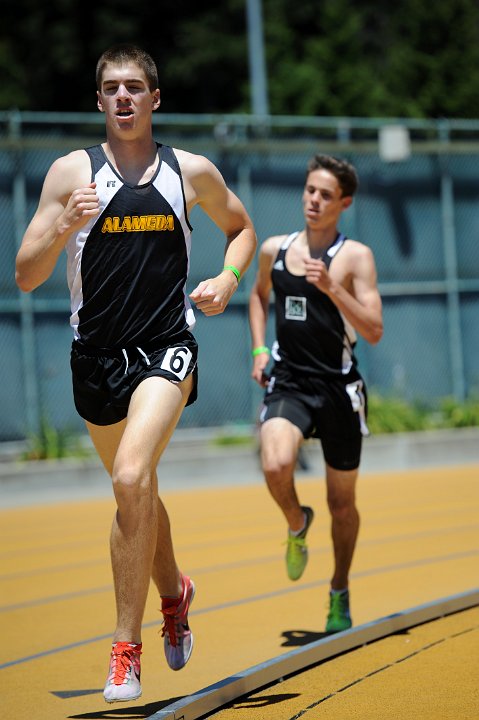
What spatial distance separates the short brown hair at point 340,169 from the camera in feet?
24.1

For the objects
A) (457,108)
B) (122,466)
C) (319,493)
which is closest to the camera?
(122,466)

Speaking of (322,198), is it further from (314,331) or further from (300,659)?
(300,659)

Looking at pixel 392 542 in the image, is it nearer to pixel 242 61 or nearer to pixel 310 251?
pixel 310 251

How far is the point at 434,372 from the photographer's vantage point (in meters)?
20.2

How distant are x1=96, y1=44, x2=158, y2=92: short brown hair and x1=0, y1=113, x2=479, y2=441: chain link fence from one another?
441 inches

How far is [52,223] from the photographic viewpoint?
5.34m

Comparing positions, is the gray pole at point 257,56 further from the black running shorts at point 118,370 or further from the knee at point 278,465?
the black running shorts at point 118,370

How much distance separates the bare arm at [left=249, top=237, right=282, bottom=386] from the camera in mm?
7529

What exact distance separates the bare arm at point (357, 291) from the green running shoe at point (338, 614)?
4.46 ft

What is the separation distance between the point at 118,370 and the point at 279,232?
13.5 meters

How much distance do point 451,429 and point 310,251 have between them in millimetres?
11570

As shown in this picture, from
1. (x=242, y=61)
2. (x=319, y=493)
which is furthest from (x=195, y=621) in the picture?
(x=242, y=61)

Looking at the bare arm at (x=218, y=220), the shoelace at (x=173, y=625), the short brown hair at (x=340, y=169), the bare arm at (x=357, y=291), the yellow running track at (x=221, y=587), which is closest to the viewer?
the bare arm at (x=218, y=220)

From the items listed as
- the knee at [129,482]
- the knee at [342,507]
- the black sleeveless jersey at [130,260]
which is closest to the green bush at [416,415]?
the knee at [342,507]
